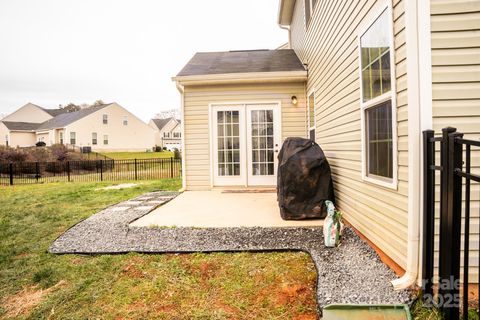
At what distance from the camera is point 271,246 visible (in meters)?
3.29

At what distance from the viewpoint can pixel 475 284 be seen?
217 centimetres

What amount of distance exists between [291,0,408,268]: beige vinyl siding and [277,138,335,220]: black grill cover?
30cm

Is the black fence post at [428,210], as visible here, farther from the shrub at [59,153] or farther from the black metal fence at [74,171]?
the shrub at [59,153]

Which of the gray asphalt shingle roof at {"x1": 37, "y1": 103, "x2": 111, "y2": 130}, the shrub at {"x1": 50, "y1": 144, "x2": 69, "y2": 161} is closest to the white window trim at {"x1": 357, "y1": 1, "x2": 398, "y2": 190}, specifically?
the shrub at {"x1": 50, "y1": 144, "x2": 69, "y2": 161}

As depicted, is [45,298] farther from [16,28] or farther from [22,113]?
[22,113]

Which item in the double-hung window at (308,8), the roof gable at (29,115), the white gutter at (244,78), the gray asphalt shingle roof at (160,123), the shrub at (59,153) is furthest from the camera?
the gray asphalt shingle roof at (160,123)

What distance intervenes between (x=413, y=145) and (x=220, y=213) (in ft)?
11.4

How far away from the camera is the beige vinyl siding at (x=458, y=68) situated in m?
2.15

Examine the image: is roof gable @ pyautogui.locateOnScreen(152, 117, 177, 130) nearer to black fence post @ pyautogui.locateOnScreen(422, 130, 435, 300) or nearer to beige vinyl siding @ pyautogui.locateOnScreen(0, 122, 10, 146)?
beige vinyl siding @ pyautogui.locateOnScreen(0, 122, 10, 146)

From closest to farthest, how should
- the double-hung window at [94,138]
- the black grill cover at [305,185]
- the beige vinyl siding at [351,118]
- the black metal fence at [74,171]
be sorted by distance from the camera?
1. the beige vinyl siding at [351,118]
2. the black grill cover at [305,185]
3. the black metal fence at [74,171]
4. the double-hung window at [94,138]

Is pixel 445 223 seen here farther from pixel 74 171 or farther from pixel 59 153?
pixel 59 153

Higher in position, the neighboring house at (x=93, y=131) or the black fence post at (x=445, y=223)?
the neighboring house at (x=93, y=131)

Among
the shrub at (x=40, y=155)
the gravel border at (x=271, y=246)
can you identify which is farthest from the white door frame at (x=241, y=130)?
the shrub at (x=40, y=155)

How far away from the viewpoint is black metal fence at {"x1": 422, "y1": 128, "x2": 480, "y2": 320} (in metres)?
1.60
